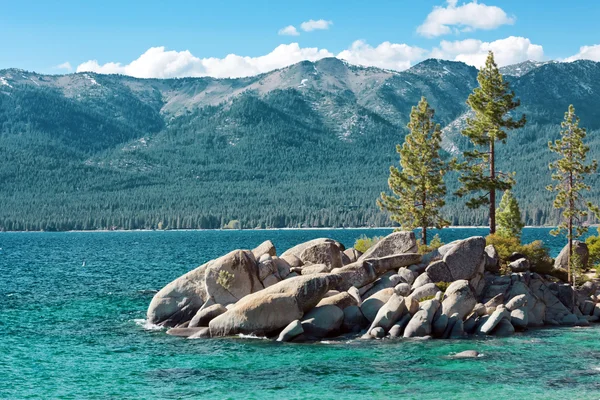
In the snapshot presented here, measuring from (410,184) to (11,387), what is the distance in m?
37.1

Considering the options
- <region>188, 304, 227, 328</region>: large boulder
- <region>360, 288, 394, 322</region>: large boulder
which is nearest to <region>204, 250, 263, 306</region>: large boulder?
<region>188, 304, 227, 328</region>: large boulder

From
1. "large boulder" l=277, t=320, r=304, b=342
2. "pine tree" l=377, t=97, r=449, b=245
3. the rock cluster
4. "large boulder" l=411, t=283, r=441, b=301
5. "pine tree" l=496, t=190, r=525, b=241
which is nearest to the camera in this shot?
"large boulder" l=277, t=320, r=304, b=342

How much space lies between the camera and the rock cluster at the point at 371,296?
42.2 m

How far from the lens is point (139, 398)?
98.7 ft

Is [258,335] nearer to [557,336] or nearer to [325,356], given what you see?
[325,356]

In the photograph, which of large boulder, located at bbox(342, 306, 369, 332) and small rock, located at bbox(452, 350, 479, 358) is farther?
large boulder, located at bbox(342, 306, 369, 332)

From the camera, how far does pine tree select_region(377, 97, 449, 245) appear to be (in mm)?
59688

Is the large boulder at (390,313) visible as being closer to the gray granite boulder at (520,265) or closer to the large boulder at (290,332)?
the large boulder at (290,332)

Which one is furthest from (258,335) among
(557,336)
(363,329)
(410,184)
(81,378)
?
(410,184)

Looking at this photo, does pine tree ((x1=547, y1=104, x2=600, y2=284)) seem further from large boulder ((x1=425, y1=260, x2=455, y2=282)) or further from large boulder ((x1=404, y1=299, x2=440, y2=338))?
large boulder ((x1=404, y1=299, x2=440, y2=338))

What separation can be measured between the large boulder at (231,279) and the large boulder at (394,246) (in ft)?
27.2

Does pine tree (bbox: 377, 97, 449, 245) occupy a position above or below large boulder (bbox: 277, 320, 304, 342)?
above

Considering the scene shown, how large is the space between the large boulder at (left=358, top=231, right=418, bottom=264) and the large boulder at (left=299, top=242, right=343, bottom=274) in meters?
2.56

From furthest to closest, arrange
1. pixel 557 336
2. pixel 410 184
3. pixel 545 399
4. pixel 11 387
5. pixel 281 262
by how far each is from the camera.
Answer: pixel 410 184
pixel 281 262
pixel 557 336
pixel 11 387
pixel 545 399
